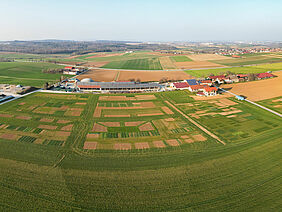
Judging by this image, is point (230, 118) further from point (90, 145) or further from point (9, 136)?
point (9, 136)

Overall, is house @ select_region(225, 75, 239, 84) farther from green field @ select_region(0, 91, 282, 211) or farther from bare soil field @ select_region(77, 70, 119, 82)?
bare soil field @ select_region(77, 70, 119, 82)

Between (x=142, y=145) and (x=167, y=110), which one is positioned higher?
(x=167, y=110)

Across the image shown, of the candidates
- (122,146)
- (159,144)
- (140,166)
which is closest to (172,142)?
(159,144)

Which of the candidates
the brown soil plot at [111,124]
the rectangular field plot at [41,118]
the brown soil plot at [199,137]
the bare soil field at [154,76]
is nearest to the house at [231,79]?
the bare soil field at [154,76]

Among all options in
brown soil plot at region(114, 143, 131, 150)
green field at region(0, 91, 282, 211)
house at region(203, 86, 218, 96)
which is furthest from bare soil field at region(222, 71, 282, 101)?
brown soil plot at region(114, 143, 131, 150)

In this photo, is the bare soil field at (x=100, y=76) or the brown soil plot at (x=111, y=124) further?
the bare soil field at (x=100, y=76)

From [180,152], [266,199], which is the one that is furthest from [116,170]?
[266,199]

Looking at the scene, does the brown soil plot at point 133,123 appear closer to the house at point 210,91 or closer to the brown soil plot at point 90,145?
the brown soil plot at point 90,145
